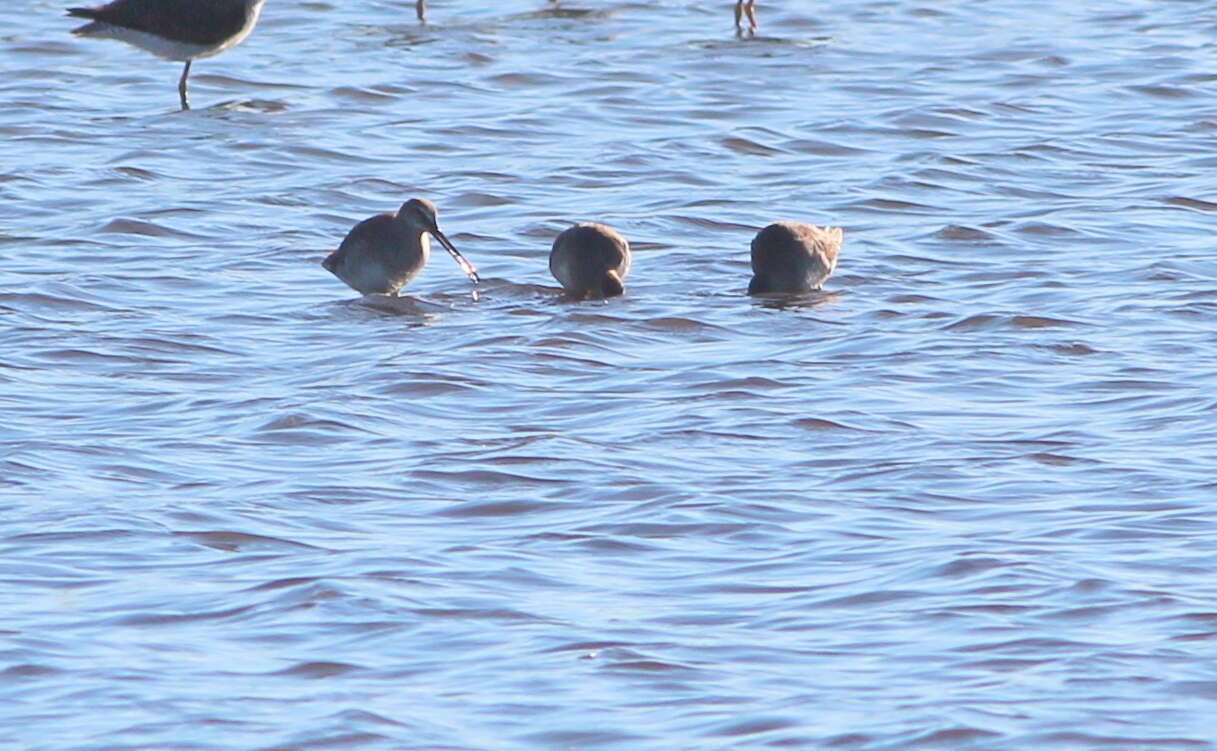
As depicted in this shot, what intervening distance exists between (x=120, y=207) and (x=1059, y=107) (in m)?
6.60

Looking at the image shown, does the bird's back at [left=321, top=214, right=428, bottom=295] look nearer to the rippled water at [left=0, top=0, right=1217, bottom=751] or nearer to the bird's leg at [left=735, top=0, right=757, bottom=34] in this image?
the rippled water at [left=0, top=0, right=1217, bottom=751]

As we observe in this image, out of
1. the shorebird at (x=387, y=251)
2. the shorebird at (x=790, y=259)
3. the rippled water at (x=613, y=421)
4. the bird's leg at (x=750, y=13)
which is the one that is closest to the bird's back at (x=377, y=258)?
the shorebird at (x=387, y=251)

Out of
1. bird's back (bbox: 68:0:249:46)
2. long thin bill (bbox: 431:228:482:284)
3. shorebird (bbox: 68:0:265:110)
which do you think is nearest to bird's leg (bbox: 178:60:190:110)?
shorebird (bbox: 68:0:265:110)

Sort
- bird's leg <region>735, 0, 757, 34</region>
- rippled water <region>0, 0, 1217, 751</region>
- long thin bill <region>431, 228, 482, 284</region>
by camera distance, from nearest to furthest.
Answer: rippled water <region>0, 0, 1217, 751</region> < long thin bill <region>431, 228, 482, 284</region> < bird's leg <region>735, 0, 757, 34</region>

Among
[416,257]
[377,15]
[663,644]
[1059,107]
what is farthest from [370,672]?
[377,15]

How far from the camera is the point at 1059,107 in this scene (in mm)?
17594

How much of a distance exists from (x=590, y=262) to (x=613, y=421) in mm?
2248

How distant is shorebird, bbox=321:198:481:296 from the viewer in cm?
1199

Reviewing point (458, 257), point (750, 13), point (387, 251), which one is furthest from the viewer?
point (750, 13)

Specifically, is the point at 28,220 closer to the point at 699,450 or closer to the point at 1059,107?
the point at 699,450

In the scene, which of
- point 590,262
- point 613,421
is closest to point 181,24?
point 590,262

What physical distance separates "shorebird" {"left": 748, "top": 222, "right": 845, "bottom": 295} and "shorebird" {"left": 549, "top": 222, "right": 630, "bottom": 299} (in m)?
0.64

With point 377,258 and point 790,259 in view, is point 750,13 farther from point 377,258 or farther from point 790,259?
point 377,258

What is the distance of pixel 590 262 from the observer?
12.0 meters
